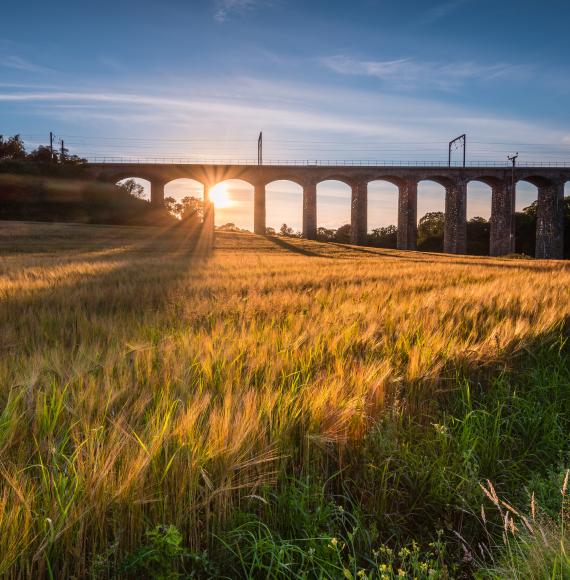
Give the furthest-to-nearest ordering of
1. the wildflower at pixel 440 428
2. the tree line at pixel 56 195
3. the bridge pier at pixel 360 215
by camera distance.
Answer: the bridge pier at pixel 360 215
the tree line at pixel 56 195
the wildflower at pixel 440 428

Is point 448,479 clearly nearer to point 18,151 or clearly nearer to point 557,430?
point 557,430

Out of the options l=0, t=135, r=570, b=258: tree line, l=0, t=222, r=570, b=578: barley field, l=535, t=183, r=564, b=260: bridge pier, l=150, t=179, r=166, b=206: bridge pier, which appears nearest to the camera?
l=0, t=222, r=570, b=578: barley field

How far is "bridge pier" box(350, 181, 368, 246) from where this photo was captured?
172 ft

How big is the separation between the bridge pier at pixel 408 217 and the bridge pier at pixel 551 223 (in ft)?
56.1

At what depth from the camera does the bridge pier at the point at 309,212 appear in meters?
52.3

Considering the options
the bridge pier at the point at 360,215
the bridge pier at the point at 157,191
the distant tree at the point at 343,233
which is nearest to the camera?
the bridge pier at the point at 360,215

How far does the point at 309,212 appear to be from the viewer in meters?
52.3

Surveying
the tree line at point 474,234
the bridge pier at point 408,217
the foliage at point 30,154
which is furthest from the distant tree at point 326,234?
the foliage at point 30,154

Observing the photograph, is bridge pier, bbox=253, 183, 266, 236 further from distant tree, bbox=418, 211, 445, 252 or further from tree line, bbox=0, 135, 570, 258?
distant tree, bbox=418, 211, 445, 252

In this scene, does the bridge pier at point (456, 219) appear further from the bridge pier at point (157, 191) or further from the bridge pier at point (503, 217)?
the bridge pier at point (157, 191)

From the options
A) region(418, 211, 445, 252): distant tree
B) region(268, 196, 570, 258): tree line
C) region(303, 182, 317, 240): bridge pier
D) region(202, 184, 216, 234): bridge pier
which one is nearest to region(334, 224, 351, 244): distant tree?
region(268, 196, 570, 258): tree line

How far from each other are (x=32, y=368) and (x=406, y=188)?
5708cm

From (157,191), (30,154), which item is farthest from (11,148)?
(157,191)

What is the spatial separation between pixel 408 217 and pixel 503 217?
12551 millimetres
